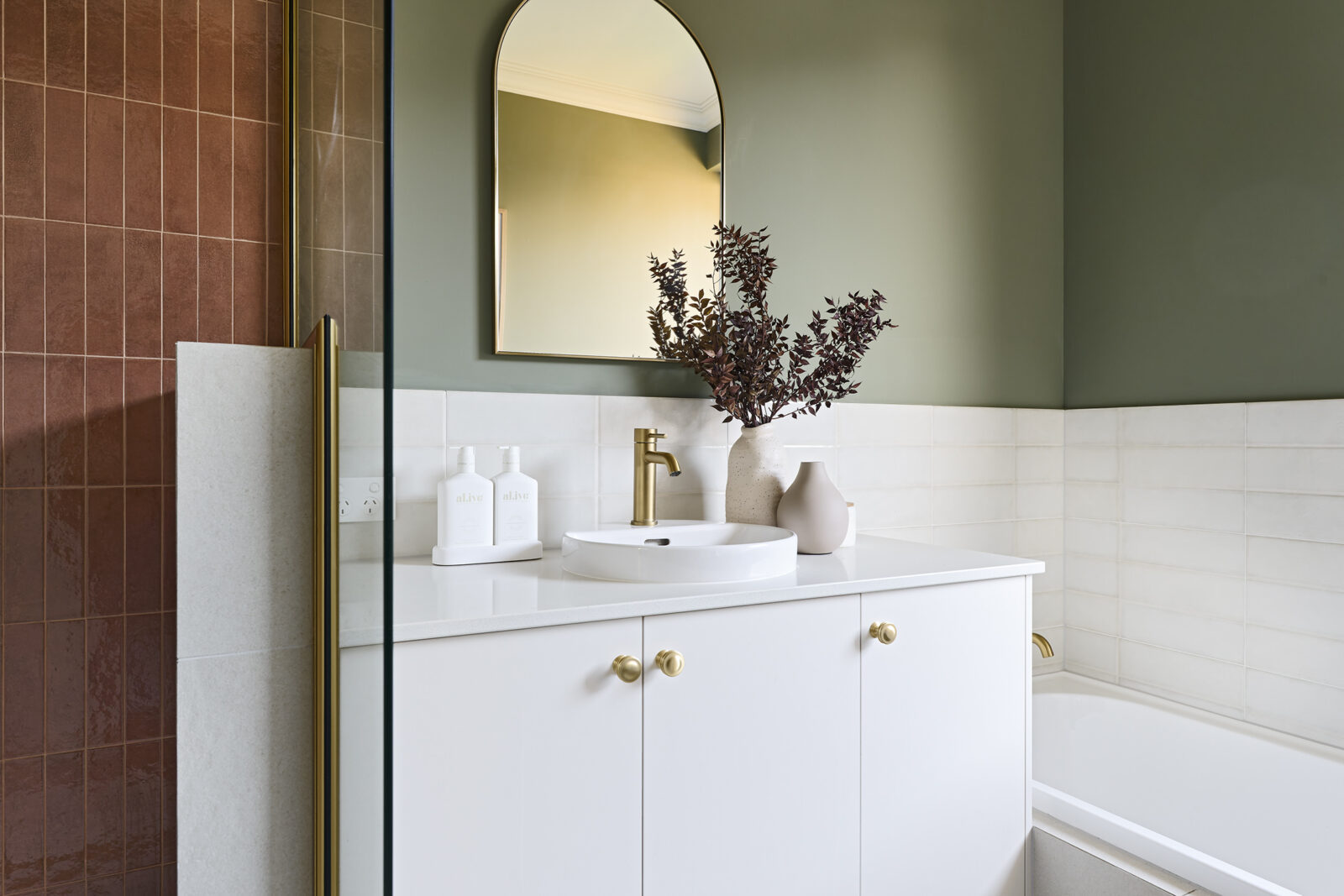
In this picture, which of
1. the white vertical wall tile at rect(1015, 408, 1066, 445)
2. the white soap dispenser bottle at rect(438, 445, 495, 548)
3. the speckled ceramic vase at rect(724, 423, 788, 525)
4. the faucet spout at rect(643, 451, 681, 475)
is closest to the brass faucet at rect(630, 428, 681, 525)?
the faucet spout at rect(643, 451, 681, 475)

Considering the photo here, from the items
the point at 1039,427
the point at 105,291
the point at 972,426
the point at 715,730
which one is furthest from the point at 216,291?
the point at 1039,427

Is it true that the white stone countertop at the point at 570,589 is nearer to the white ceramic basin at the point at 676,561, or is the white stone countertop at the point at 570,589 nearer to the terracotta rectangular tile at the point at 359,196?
the white ceramic basin at the point at 676,561

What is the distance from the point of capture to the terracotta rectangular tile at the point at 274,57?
1.31 metres

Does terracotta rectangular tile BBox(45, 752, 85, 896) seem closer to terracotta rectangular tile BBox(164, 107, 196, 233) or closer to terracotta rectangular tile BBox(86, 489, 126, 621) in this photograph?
terracotta rectangular tile BBox(86, 489, 126, 621)

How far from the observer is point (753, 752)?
1.12 m

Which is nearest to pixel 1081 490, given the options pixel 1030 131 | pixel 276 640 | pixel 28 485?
pixel 1030 131

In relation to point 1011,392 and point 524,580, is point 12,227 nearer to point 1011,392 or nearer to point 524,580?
point 524,580

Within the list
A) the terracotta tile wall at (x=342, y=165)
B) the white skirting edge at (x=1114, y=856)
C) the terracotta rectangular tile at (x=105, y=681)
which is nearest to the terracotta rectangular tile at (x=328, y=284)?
the terracotta tile wall at (x=342, y=165)

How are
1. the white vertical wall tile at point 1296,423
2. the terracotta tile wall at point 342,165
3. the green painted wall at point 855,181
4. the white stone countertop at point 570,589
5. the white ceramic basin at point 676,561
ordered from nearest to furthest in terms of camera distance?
the terracotta tile wall at point 342,165 < the white stone countertop at point 570,589 < the white ceramic basin at point 676,561 < the green painted wall at point 855,181 < the white vertical wall tile at point 1296,423

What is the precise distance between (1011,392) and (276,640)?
190cm

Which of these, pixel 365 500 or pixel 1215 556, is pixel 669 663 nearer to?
pixel 365 500

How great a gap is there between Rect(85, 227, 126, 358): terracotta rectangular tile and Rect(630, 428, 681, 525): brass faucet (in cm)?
86

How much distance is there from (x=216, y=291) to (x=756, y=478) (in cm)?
100

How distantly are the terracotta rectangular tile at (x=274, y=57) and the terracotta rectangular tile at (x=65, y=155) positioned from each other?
262mm
